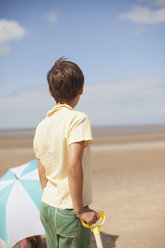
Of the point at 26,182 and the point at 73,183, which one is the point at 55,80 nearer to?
the point at 73,183

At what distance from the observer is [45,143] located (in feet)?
5.34

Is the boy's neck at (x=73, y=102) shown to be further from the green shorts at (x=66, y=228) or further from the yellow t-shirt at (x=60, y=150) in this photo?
the green shorts at (x=66, y=228)

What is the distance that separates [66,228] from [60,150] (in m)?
0.43

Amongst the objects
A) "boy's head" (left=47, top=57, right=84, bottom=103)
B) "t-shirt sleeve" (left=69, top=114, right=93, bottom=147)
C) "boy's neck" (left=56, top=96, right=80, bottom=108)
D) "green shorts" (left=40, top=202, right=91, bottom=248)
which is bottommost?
"green shorts" (left=40, top=202, right=91, bottom=248)

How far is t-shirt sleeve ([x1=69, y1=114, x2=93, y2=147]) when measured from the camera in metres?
1.44

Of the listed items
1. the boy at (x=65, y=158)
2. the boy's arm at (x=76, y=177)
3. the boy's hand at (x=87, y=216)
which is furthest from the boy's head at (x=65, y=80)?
Answer: the boy's hand at (x=87, y=216)

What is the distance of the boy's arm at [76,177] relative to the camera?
1.42 meters

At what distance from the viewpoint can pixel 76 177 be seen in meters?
1.43

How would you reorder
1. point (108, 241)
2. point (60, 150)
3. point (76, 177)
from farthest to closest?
point (108, 241), point (60, 150), point (76, 177)

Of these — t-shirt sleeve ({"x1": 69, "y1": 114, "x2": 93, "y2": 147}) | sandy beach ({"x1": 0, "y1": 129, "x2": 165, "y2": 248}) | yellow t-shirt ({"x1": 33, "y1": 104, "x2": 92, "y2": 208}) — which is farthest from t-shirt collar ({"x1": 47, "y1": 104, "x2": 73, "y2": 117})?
sandy beach ({"x1": 0, "y1": 129, "x2": 165, "y2": 248})

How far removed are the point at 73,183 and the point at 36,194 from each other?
1689 millimetres

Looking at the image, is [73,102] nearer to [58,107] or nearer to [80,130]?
[58,107]

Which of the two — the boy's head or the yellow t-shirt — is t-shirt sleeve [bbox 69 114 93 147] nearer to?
the yellow t-shirt

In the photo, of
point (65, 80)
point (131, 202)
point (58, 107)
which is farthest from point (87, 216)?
point (131, 202)
